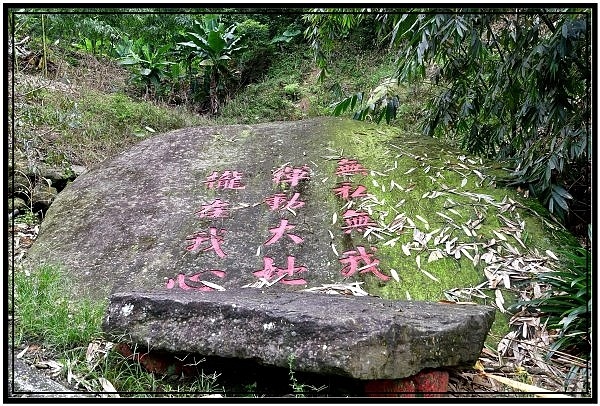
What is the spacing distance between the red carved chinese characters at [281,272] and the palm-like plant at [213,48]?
25.0 ft

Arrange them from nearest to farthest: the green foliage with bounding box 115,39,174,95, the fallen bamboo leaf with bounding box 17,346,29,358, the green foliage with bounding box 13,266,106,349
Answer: the fallen bamboo leaf with bounding box 17,346,29,358 < the green foliage with bounding box 13,266,106,349 < the green foliage with bounding box 115,39,174,95

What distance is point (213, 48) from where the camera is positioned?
10.0 meters

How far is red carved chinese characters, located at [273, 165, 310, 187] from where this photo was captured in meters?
3.72

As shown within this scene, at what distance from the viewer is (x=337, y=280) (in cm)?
282

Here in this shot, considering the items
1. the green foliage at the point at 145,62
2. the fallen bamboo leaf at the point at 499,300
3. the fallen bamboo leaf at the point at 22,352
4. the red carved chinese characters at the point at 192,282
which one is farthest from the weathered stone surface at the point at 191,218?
the green foliage at the point at 145,62

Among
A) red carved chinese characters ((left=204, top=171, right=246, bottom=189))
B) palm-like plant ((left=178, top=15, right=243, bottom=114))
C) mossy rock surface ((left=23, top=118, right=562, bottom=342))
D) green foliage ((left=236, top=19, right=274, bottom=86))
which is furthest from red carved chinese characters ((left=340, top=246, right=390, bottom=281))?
green foliage ((left=236, top=19, right=274, bottom=86))

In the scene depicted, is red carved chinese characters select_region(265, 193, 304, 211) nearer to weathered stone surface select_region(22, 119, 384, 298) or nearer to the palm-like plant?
weathered stone surface select_region(22, 119, 384, 298)

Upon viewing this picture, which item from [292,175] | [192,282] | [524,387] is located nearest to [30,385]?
[192,282]

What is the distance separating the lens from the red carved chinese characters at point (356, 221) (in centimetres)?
321

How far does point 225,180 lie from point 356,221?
40.9 inches

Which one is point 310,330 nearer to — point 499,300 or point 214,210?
point 499,300

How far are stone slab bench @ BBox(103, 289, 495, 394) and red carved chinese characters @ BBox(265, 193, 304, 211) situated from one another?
131 cm

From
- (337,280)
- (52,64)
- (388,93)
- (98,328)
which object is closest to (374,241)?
(337,280)

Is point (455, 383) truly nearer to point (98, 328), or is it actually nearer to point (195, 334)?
point (195, 334)
